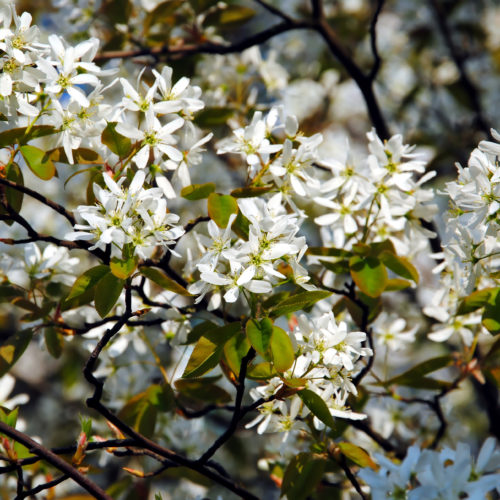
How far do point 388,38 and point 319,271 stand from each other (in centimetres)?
262

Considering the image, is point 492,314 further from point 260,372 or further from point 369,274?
point 260,372

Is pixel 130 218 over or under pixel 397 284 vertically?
over

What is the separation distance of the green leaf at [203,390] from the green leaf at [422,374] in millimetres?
393

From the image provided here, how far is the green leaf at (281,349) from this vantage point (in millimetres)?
1091

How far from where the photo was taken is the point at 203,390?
60.5 inches

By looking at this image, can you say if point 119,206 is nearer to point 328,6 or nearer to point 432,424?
point 432,424

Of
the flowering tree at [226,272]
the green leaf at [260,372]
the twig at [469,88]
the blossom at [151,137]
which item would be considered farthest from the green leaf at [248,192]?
the twig at [469,88]

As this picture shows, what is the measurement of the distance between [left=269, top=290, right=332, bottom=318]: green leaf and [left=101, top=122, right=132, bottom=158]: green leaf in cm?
45

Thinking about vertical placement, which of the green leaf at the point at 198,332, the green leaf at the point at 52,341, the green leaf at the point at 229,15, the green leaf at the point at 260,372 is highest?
the green leaf at the point at 229,15

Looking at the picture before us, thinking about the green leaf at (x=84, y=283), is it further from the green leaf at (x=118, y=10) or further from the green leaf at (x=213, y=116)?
the green leaf at (x=118, y=10)

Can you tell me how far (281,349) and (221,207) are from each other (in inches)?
12.6

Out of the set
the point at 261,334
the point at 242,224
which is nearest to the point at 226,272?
the point at 242,224

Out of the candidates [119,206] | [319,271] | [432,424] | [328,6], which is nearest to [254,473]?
[432,424]

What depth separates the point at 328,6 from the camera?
3.64 metres
